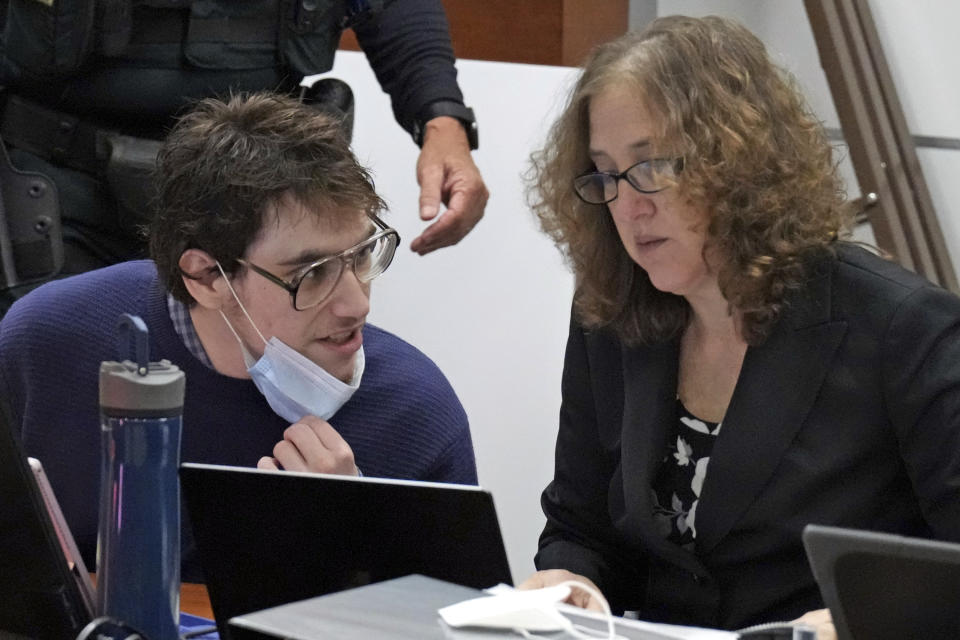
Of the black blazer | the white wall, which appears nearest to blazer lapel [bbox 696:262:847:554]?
the black blazer

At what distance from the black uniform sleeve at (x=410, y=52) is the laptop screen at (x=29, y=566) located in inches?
51.7

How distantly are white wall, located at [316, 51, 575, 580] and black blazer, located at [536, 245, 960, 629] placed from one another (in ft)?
5.31

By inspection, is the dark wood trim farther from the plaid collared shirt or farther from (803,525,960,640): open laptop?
(803,525,960,640): open laptop

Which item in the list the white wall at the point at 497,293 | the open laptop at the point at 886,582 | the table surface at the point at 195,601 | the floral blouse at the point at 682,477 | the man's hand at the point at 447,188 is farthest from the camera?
the white wall at the point at 497,293

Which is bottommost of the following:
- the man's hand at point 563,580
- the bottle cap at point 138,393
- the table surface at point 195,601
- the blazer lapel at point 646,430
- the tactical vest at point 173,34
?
the man's hand at point 563,580

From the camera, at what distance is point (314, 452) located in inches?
62.6

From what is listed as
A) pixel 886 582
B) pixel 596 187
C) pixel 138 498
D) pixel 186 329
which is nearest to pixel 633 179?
pixel 596 187

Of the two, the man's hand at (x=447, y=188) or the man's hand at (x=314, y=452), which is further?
the man's hand at (x=447, y=188)

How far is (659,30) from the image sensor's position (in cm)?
169

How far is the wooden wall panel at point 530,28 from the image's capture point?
3.67 m

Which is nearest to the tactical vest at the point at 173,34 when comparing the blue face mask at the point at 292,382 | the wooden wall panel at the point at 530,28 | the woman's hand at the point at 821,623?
the blue face mask at the point at 292,382

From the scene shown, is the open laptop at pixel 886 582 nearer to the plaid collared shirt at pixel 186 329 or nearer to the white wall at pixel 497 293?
the plaid collared shirt at pixel 186 329

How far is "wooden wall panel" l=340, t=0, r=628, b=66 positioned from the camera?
3.67m

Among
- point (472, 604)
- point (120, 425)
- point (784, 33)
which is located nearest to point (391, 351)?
point (120, 425)
